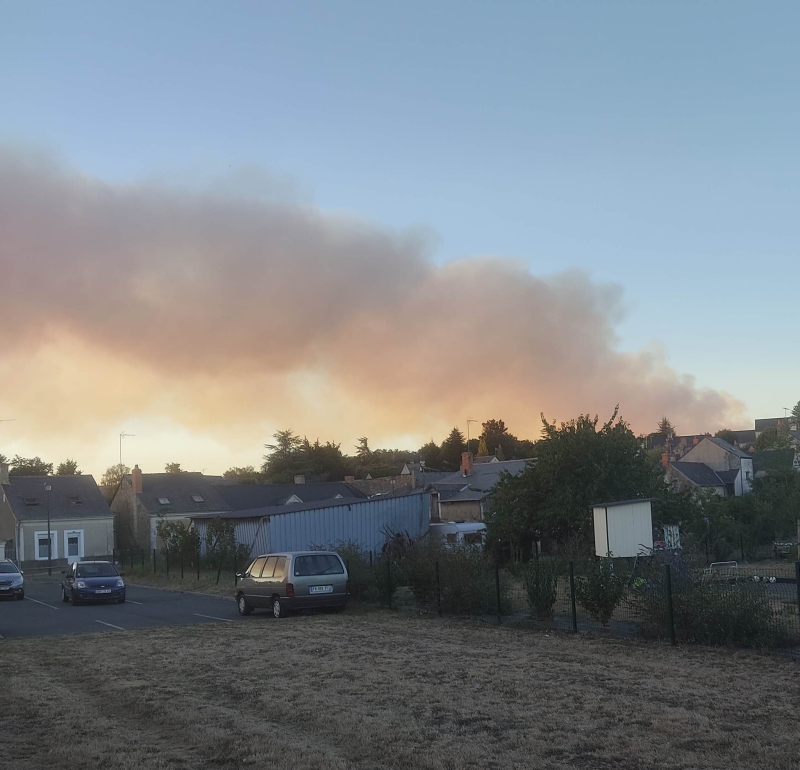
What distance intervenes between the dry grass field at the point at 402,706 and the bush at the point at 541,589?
2.18 metres

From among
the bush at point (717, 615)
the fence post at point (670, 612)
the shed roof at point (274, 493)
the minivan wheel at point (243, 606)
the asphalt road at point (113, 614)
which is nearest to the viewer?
the bush at point (717, 615)

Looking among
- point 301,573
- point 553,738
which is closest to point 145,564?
point 301,573

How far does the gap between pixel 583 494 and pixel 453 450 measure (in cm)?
6937

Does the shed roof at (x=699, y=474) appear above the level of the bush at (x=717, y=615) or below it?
above

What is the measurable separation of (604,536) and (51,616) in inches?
642

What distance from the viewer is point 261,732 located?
862cm

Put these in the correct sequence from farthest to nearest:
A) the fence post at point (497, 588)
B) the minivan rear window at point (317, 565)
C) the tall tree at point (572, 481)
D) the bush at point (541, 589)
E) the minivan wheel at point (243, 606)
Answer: the tall tree at point (572, 481), the minivan wheel at point (243, 606), the minivan rear window at point (317, 565), the fence post at point (497, 588), the bush at point (541, 589)

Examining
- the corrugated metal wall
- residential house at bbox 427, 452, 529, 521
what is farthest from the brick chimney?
the corrugated metal wall

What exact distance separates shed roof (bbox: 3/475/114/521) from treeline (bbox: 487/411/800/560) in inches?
1325

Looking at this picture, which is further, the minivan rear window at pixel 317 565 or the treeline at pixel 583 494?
the treeline at pixel 583 494

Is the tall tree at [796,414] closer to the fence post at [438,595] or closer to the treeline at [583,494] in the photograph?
the treeline at [583,494]

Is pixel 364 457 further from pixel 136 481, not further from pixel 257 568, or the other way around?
pixel 257 568

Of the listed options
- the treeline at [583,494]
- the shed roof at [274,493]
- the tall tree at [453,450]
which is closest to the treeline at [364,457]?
the tall tree at [453,450]

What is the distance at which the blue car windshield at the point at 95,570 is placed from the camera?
29984mm
